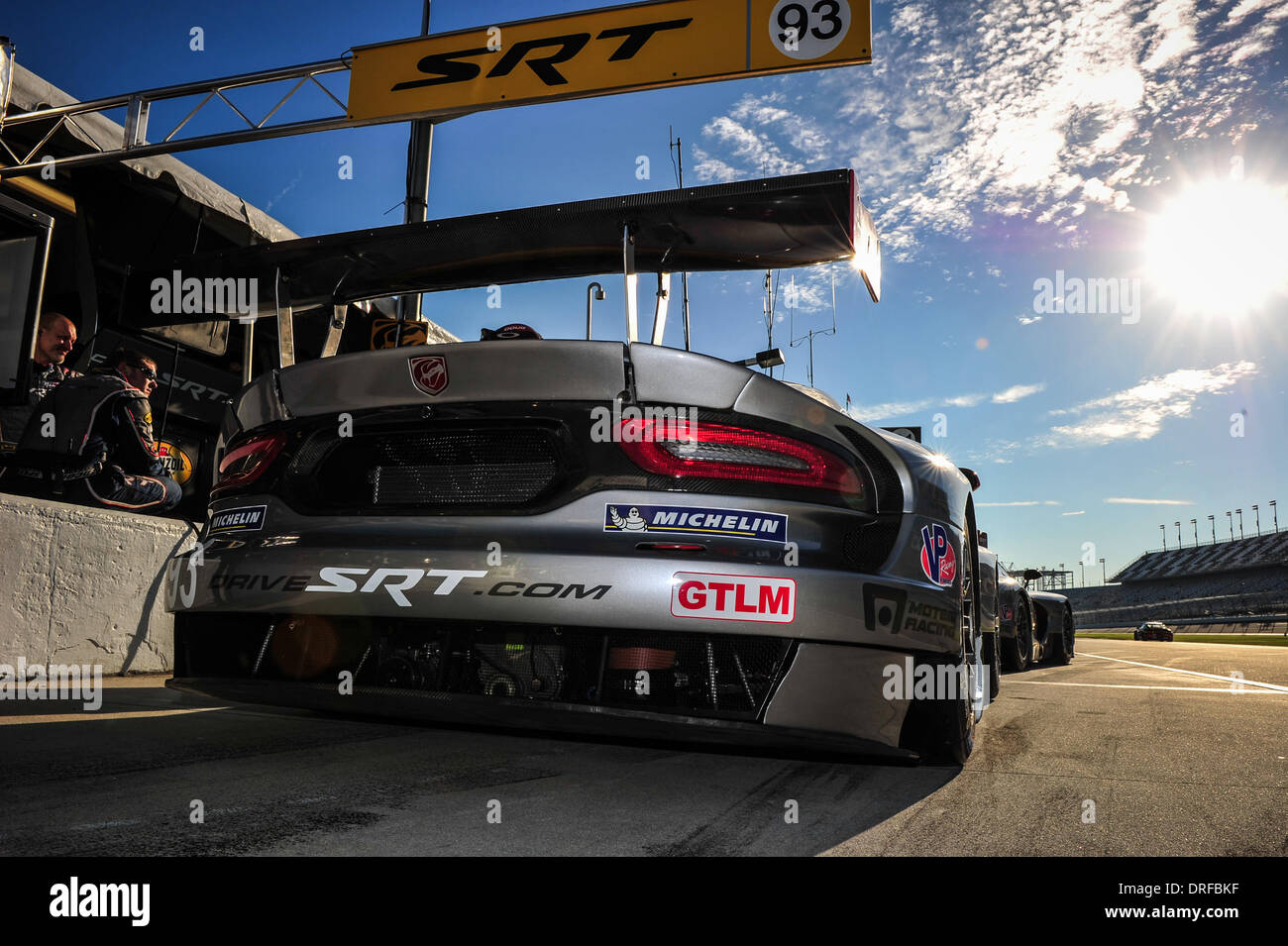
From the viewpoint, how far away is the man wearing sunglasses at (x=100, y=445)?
5371mm

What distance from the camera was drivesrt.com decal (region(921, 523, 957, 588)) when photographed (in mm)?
2293

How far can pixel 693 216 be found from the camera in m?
2.97

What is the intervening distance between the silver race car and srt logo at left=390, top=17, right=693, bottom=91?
22.9 feet

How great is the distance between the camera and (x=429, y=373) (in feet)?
7.68

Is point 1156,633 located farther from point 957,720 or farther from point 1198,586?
point 1198,586

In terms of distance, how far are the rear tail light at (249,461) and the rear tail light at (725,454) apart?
3.56 feet

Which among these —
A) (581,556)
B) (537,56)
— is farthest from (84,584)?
(537,56)

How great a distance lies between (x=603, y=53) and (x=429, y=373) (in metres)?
7.19

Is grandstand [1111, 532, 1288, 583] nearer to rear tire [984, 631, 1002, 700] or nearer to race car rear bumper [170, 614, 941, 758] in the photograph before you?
rear tire [984, 631, 1002, 700]

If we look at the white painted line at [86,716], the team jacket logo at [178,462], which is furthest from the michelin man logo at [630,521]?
the team jacket logo at [178,462]

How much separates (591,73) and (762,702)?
790 cm

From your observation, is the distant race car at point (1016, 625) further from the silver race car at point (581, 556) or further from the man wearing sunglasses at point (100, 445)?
the man wearing sunglasses at point (100, 445)
